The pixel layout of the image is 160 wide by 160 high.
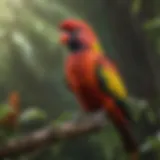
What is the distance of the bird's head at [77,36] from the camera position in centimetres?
138

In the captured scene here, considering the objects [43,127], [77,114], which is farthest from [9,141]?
[77,114]

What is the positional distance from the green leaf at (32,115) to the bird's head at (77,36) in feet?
0.70

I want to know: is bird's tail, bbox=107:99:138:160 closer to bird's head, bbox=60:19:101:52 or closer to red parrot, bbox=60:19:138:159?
red parrot, bbox=60:19:138:159

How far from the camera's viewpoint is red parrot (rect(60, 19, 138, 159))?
1.37 meters

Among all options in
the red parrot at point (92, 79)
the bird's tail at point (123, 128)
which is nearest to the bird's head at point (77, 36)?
the red parrot at point (92, 79)

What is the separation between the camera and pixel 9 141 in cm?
134

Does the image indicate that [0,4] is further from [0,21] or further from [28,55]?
[28,55]

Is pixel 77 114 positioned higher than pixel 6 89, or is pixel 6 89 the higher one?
pixel 6 89

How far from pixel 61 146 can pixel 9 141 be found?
0.52 feet

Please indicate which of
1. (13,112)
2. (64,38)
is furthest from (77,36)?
(13,112)

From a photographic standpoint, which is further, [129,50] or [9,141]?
[129,50]

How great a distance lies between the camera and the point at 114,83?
138 centimetres

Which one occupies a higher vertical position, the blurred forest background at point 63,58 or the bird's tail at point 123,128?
the blurred forest background at point 63,58

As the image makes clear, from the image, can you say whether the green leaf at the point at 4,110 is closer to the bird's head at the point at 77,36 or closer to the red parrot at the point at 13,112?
the red parrot at the point at 13,112
